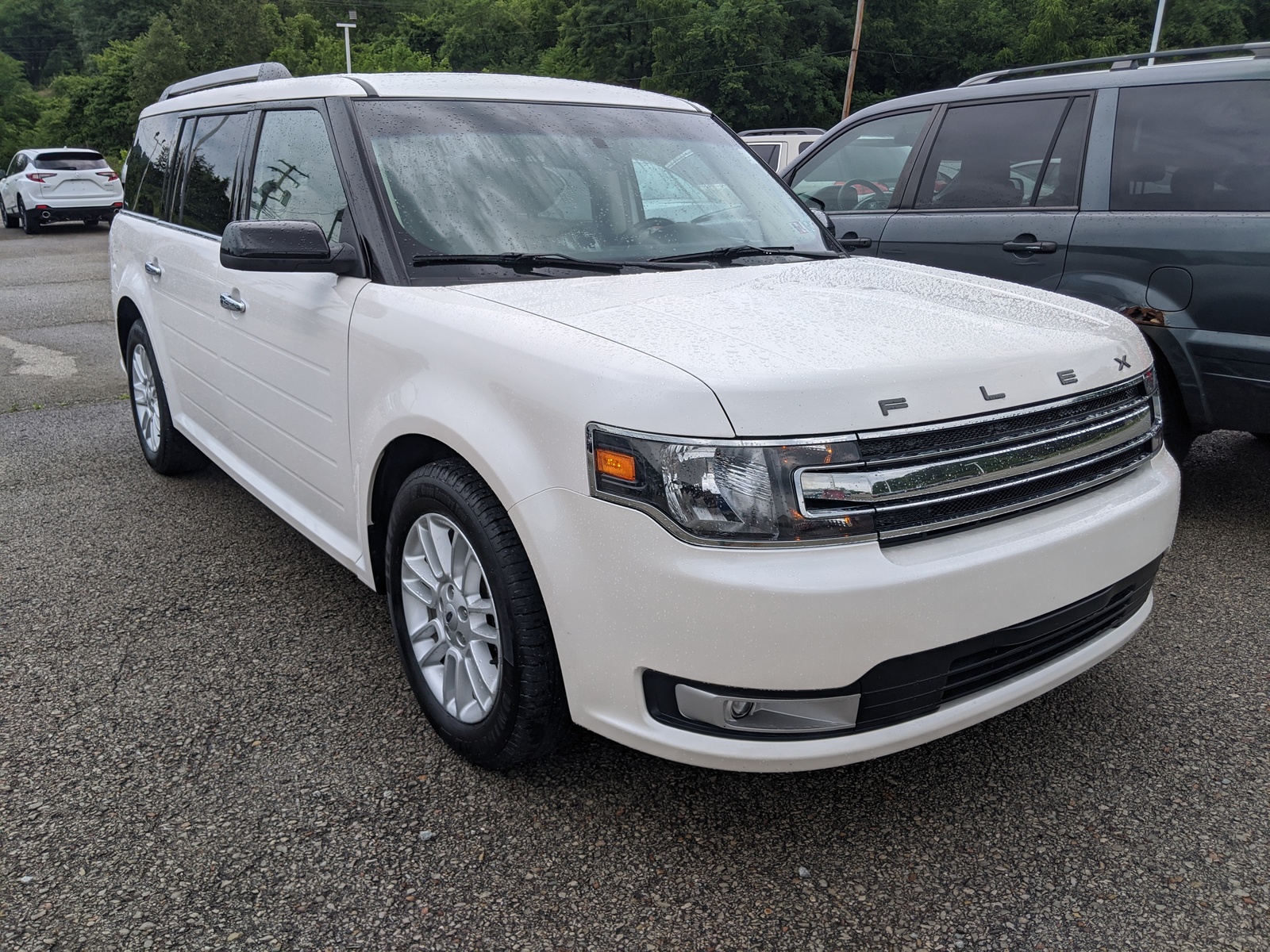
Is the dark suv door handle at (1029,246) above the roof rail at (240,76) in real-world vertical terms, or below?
below

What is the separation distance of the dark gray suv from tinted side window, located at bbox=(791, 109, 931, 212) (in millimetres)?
14

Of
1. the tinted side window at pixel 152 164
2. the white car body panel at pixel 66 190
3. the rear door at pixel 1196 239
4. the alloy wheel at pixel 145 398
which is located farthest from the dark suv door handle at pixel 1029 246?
the white car body panel at pixel 66 190

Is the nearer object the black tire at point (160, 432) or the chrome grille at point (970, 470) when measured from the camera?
the chrome grille at point (970, 470)

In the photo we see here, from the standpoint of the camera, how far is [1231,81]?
4.13 meters

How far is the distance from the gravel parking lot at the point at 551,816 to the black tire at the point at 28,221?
72.9 ft

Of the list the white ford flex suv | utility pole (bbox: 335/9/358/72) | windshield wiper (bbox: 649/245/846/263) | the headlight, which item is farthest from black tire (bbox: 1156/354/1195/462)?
utility pole (bbox: 335/9/358/72)

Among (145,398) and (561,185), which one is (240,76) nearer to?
(145,398)

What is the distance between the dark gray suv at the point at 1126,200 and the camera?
3994 mm

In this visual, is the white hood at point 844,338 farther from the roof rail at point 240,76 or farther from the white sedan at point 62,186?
the white sedan at point 62,186

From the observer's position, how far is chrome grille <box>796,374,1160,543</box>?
2014 mm

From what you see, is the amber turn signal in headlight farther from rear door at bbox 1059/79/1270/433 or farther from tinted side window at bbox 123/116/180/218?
tinted side window at bbox 123/116/180/218

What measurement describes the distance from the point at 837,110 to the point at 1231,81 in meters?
53.5

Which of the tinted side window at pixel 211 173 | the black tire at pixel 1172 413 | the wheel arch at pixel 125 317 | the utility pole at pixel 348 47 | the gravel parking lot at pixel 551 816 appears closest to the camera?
the gravel parking lot at pixel 551 816

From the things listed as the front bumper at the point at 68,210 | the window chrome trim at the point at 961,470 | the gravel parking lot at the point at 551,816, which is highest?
the window chrome trim at the point at 961,470
